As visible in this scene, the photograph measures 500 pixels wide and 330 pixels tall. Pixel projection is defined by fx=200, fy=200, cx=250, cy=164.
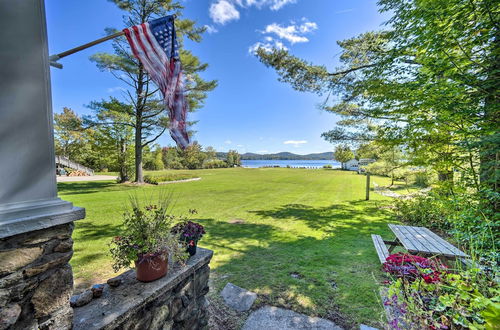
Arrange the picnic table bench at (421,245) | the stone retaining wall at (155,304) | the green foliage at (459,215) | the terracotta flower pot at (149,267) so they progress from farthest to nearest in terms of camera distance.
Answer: the green foliage at (459,215) < the picnic table bench at (421,245) < the terracotta flower pot at (149,267) < the stone retaining wall at (155,304)

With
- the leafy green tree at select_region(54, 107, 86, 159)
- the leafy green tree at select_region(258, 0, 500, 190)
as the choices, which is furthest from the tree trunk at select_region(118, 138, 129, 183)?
the leafy green tree at select_region(258, 0, 500, 190)

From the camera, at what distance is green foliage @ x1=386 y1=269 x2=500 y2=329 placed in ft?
3.67

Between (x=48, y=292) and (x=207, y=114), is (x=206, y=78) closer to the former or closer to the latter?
(x=207, y=114)

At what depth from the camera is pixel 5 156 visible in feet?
3.38

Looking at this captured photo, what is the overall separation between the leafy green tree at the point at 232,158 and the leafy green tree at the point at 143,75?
95.6 feet

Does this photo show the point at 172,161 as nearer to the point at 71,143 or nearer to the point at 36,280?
the point at 71,143

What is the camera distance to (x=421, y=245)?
3.08m

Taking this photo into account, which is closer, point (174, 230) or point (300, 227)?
point (174, 230)

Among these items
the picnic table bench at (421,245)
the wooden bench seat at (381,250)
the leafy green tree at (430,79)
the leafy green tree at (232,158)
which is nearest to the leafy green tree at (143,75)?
the leafy green tree at (430,79)

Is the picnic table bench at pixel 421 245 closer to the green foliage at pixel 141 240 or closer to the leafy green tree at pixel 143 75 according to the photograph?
the green foliage at pixel 141 240

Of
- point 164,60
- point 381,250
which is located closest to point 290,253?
point 381,250

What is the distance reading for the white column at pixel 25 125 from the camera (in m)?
1.03

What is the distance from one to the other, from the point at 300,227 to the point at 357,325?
138 inches

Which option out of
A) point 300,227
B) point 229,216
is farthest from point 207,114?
point 300,227
